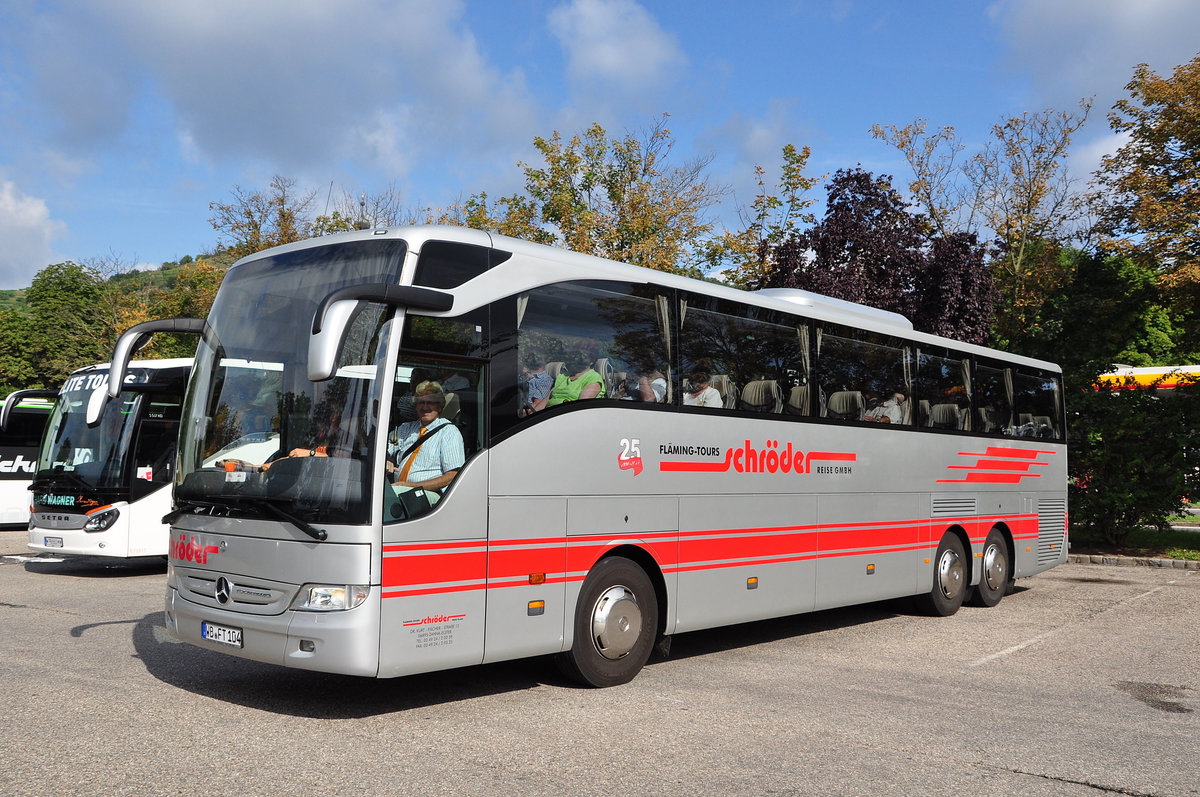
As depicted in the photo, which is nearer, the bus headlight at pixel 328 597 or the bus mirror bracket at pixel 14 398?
the bus headlight at pixel 328 597

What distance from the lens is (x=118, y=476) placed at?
14.4m

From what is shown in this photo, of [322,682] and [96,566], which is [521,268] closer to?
[322,682]

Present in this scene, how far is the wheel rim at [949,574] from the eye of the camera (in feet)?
40.5

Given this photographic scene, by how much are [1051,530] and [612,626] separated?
9562 mm

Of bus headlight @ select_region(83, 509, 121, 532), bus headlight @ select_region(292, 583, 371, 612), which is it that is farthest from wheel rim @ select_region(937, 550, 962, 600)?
bus headlight @ select_region(83, 509, 121, 532)

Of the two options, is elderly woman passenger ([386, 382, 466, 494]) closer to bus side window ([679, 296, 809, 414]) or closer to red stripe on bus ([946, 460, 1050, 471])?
bus side window ([679, 296, 809, 414])

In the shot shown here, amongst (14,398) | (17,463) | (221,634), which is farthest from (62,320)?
(221,634)

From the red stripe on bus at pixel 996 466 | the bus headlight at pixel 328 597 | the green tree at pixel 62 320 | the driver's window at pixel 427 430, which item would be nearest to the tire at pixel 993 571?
the red stripe on bus at pixel 996 466

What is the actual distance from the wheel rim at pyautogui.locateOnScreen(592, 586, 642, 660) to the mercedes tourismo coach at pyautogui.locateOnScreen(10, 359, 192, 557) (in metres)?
8.64

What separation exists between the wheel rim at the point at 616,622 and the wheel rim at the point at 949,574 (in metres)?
5.70

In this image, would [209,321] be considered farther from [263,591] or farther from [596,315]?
[596,315]

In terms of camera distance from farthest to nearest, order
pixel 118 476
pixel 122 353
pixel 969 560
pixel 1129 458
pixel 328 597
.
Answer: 1. pixel 1129 458
2. pixel 118 476
3. pixel 969 560
4. pixel 122 353
5. pixel 328 597

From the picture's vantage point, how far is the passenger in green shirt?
7516 millimetres

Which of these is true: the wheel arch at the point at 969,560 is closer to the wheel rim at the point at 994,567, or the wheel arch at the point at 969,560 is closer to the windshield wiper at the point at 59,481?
the wheel rim at the point at 994,567
